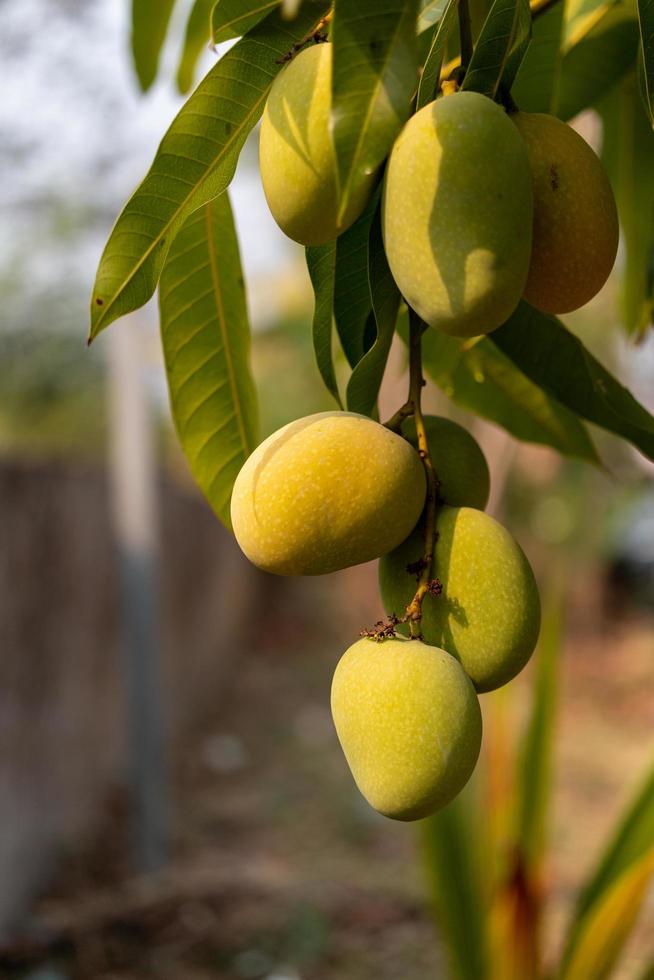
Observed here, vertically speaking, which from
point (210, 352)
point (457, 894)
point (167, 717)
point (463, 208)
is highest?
point (463, 208)

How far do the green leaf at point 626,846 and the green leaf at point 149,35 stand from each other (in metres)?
1.17

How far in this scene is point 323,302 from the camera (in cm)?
56

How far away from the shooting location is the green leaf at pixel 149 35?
36.5 inches

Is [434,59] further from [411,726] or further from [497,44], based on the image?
[411,726]

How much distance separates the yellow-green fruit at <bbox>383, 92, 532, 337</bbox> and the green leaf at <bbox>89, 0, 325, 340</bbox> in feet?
0.35

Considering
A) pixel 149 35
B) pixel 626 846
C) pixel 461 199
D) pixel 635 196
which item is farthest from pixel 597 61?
pixel 626 846

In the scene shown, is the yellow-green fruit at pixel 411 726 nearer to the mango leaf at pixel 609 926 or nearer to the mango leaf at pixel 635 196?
the mango leaf at pixel 635 196

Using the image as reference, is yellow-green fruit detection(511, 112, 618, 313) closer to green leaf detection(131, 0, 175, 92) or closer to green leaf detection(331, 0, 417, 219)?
green leaf detection(331, 0, 417, 219)

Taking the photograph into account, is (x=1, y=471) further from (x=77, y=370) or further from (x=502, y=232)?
(x=77, y=370)

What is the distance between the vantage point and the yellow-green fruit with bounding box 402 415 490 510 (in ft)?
1.70

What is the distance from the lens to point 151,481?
11.3 ft

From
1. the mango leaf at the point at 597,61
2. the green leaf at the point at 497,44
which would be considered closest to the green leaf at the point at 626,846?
the mango leaf at the point at 597,61

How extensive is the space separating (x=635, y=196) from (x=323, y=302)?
1.52ft

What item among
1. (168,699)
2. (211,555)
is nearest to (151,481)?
(168,699)
